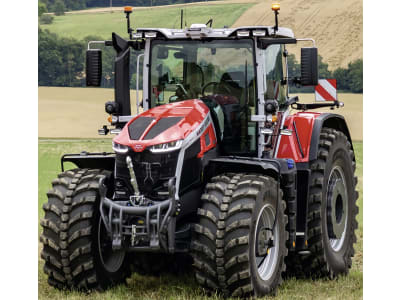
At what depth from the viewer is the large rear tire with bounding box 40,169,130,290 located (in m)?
8.52

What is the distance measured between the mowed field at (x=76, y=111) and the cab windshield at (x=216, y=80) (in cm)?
2314

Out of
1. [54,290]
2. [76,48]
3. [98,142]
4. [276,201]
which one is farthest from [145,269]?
[76,48]

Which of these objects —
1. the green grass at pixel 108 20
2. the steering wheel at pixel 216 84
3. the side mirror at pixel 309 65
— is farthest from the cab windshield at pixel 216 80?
the green grass at pixel 108 20

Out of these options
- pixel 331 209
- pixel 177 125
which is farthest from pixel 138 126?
pixel 331 209

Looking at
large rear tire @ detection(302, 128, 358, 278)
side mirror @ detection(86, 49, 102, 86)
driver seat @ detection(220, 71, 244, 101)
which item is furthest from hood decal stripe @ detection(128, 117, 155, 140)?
large rear tire @ detection(302, 128, 358, 278)

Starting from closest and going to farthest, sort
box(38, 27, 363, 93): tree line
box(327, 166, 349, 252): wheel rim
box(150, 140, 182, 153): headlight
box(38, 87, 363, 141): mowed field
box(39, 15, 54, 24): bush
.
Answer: box(150, 140, 182, 153): headlight, box(327, 166, 349, 252): wheel rim, box(38, 87, 363, 141): mowed field, box(38, 27, 363, 93): tree line, box(39, 15, 54, 24): bush

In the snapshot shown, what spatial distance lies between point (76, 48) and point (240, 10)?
13619 mm

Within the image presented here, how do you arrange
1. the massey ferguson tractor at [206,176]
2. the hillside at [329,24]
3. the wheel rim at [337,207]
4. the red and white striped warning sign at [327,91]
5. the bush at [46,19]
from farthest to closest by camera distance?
the bush at [46,19] < the hillside at [329,24] < the red and white striped warning sign at [327,91] < the wheel rim at [337,207] < the massey ferguson tractor at [206,176]

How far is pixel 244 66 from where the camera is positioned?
30.7ft

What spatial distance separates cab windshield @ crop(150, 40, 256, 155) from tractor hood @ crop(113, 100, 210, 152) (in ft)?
1.23

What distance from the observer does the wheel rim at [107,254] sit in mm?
8711

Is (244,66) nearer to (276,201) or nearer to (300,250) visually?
(276,201)

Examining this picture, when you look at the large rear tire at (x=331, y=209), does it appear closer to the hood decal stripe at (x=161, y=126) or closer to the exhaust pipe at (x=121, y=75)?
the hood decal stripe at (x=161, y=126)

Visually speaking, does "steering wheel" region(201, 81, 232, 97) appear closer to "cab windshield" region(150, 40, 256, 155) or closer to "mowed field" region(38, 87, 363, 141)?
"cab windshield" region(150, 40, 256, 155)
